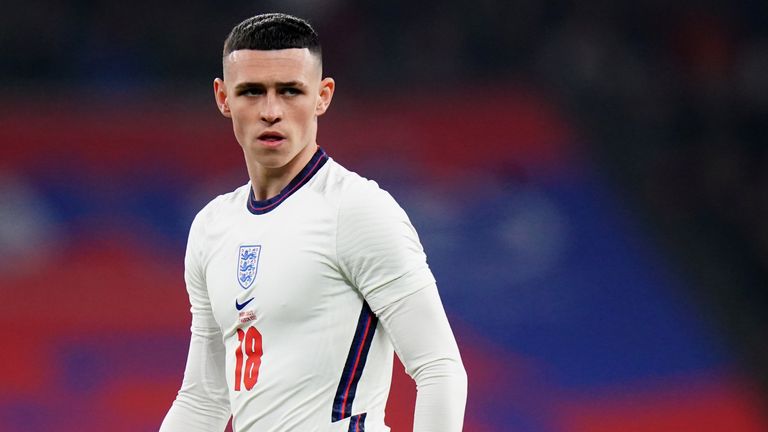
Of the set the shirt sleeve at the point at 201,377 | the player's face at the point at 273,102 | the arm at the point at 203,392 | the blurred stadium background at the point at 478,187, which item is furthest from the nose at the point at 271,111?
the blurred stadium background at the point at 478,187

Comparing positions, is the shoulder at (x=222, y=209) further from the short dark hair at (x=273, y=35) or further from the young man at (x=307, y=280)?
the short dark hair at (x=273, y=35)

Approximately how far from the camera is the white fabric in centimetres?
157

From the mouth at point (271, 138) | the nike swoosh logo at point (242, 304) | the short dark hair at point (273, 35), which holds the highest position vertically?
the short dark hair at point (273, 35)

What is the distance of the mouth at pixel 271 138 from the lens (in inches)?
67.6

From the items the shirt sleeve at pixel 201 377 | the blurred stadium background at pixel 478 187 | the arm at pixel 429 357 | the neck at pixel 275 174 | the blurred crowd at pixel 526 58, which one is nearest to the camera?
the arm at pixel 429 357

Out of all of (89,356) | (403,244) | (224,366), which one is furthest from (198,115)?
(403,244)

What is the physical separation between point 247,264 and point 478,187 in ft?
11.0

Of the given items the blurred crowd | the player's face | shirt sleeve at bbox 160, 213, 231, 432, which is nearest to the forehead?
the player's face

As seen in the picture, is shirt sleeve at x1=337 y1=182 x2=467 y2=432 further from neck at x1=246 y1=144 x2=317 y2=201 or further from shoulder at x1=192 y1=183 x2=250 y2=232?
shoulder at x1=192 y1=183 x2=250 y2=232

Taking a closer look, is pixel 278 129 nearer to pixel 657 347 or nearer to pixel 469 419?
pixel 469 419

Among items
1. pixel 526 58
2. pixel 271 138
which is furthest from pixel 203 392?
pixel 526 58

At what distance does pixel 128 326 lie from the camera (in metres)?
4.89

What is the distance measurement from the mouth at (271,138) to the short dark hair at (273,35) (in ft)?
0.49

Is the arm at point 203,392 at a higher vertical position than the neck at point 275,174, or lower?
lower
